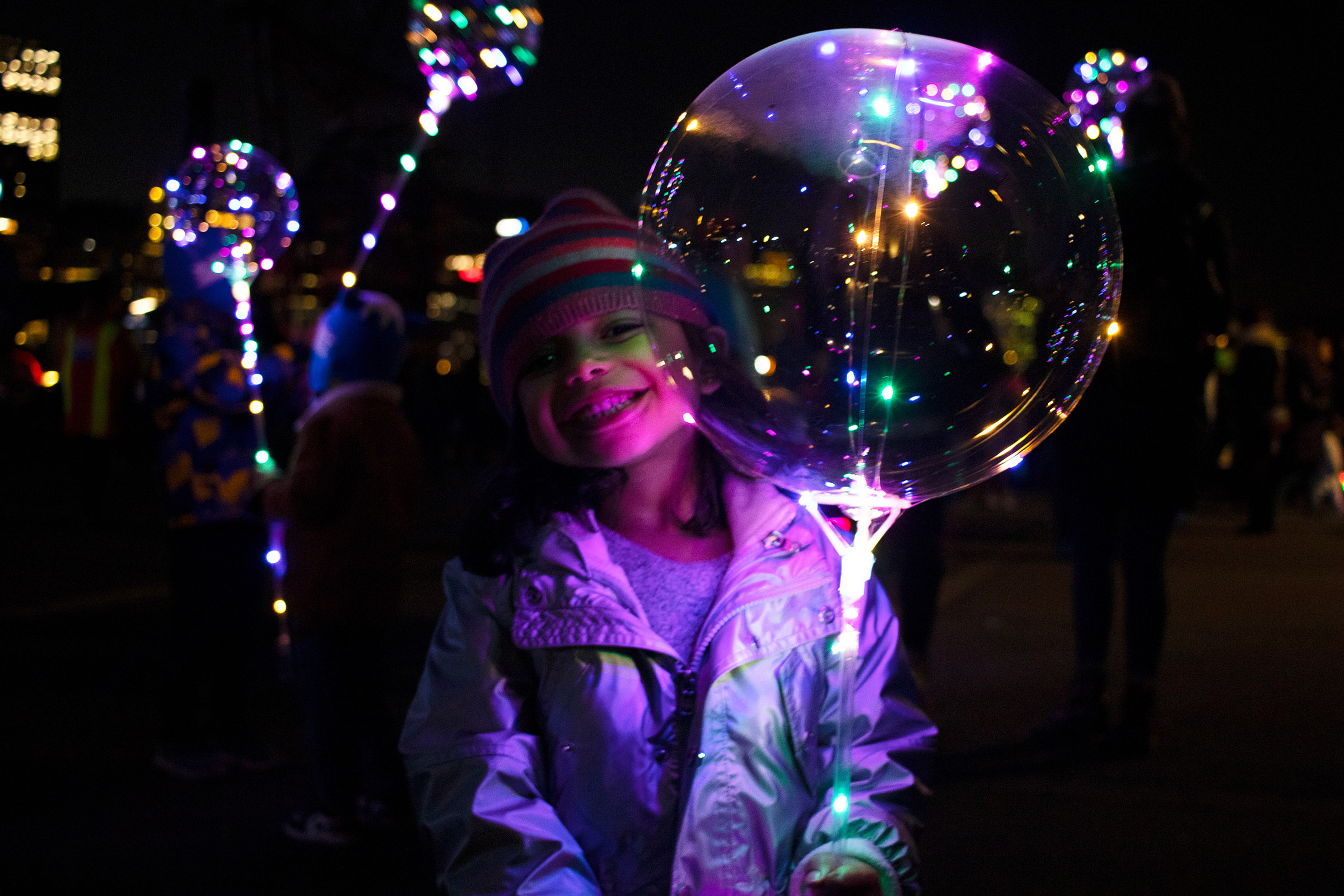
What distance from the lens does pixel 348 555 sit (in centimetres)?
345

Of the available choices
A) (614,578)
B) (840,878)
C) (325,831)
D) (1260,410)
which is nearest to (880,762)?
(840,878)

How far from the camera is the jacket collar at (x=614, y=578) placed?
164 cm

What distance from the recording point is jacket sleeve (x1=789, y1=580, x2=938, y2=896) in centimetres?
151

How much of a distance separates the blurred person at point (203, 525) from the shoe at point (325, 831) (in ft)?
2.23

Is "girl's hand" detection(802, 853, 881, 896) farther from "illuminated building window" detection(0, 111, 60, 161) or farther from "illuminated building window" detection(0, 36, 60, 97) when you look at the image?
"illuminated building window" detection(0, 36, 60, 97)

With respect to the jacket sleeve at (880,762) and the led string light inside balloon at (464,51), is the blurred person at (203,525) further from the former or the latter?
the jacket sleeve at (880,762)

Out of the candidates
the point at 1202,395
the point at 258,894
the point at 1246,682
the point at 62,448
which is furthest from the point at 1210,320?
the point at 62,448

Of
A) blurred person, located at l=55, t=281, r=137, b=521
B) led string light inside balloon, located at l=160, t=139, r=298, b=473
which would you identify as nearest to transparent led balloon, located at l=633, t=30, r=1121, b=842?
led string light inside balloon, located at l=160, t=139, r=298, b=473

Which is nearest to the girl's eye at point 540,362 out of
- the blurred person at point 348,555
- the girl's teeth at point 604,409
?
the girl's teeth at point 604,409

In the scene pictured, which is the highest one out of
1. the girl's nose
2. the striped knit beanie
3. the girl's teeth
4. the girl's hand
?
the striped knit beanie

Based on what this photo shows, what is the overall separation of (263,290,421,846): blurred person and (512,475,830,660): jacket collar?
1855 mm

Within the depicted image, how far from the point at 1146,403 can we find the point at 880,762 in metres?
2.62

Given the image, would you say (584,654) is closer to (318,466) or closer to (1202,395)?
(318,466)

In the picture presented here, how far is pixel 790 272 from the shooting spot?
1.41 m
